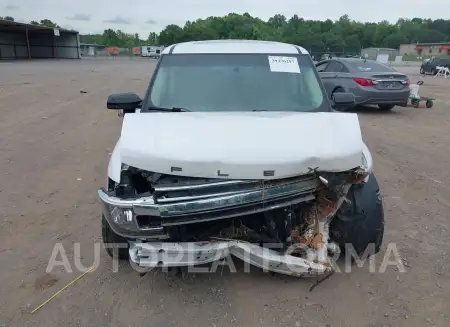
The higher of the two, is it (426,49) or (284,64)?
(426,49)

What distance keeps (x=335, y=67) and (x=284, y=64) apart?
347 inches

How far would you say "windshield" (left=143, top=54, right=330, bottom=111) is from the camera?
3775mm

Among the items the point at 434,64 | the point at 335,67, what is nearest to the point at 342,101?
the point at 335,67

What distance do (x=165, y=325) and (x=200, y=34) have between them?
86.4 metres

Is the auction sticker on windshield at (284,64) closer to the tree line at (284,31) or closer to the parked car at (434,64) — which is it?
the parked car at (434,64)

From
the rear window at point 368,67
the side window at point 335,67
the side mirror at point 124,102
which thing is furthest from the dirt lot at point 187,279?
the side window at point 335,67

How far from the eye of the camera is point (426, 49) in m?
86.4

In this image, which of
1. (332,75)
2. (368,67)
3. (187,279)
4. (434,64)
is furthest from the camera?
(434,64)

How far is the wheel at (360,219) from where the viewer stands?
124 inches

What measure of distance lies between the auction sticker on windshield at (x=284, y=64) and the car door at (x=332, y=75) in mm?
7832

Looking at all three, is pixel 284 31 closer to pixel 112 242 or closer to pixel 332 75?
pixel 332 75

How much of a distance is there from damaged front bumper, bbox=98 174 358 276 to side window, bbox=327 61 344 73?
996 cm

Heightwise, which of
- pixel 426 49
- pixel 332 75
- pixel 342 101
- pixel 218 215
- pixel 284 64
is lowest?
pixel 218 215

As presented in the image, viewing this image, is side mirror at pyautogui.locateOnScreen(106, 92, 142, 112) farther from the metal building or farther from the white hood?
the metal building
